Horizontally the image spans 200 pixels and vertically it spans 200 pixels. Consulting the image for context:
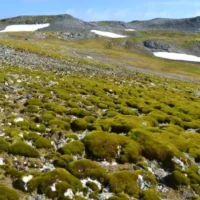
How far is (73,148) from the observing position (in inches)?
795

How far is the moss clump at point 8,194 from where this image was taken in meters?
14.2

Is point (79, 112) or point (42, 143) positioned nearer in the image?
point (42, 143)

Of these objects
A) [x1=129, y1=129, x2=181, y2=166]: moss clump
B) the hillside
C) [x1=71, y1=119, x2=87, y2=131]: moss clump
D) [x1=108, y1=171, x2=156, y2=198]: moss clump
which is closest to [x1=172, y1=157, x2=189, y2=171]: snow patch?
the hillside

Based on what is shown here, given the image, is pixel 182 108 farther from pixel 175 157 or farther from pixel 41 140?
pixel 41 140

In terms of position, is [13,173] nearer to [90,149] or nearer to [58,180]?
[58,180]

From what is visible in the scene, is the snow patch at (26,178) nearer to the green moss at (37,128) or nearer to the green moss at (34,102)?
the green moss at (37,128)

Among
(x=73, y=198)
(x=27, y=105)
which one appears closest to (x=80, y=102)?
(x=27, y=105)

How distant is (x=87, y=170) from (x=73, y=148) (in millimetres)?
2582

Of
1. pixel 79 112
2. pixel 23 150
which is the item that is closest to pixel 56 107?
pixel 79 112

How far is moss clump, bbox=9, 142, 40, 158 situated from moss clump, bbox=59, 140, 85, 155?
176 cm

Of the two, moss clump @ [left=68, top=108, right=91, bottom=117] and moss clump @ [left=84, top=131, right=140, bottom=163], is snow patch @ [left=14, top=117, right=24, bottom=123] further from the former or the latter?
moss clump @ [left=68, top=108, right=91, bottom=117]

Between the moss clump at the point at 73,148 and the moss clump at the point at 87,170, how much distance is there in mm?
1499

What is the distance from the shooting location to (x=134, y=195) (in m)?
17.0

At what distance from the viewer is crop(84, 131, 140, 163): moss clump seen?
20.5 meters
